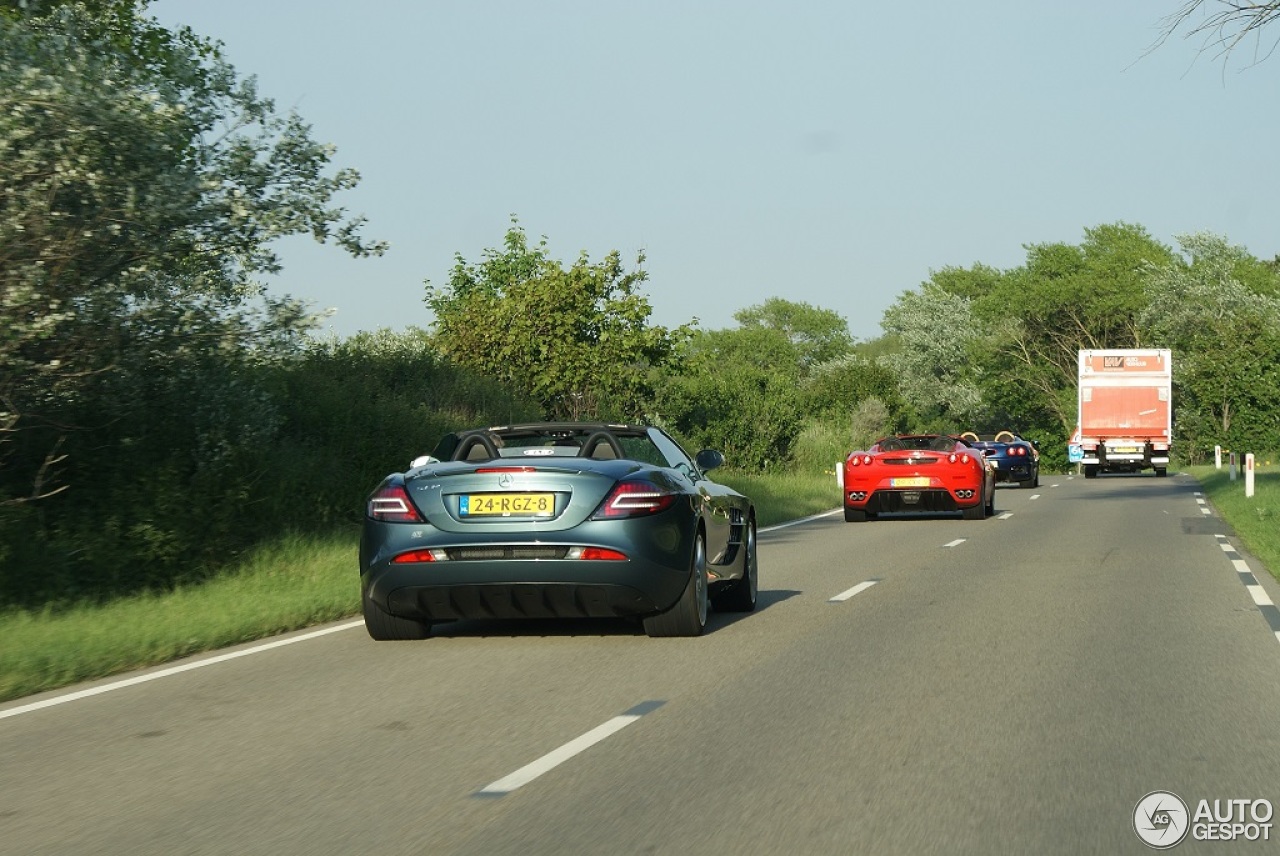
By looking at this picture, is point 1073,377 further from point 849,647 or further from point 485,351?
point 849,647

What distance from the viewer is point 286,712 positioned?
8.18m

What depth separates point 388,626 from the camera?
1073 centimetres

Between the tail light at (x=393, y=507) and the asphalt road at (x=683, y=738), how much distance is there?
82cm

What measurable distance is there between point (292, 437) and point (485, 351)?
10.1 meters

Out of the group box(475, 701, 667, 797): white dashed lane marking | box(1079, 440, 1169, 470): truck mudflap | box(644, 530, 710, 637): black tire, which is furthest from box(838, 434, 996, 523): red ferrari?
box(1079, 440, 1169, 470): truck mudflap

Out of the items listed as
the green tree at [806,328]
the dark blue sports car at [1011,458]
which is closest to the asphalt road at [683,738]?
the dark blue sports car at [1011,458]

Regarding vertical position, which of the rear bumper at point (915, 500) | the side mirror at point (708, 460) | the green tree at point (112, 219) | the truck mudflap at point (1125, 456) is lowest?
the truck mudflap at point (1125, 456)

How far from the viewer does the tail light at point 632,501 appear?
10036 millimetres

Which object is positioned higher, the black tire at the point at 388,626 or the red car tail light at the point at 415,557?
the red car tail light at the point at 415,557

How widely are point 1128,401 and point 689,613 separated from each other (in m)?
38.9

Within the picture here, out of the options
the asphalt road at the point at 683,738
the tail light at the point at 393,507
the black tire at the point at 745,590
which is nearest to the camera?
the asphalt road at the point at 683,738

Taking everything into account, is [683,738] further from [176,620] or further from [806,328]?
[806,328]

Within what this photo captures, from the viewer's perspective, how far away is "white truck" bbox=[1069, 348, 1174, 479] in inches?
1853

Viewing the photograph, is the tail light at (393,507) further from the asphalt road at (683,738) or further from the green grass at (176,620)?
the green grass at (176,620)
